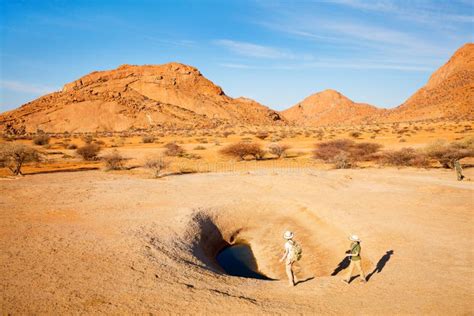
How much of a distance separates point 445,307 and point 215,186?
12.7 metres

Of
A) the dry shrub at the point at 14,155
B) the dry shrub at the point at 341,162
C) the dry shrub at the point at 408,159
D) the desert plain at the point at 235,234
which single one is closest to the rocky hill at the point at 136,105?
the desert plain at the point at 235,234

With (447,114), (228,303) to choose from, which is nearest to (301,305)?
(228,303)

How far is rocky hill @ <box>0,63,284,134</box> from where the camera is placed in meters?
79.0

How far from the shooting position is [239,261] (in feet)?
40.4

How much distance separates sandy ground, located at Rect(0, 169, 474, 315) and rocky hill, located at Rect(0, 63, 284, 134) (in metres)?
66.3

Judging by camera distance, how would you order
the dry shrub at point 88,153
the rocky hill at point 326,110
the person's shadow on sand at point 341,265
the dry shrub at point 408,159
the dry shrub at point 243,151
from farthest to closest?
the rocky hill at point 326,110 < the dry shrub at point 88,153 < the dry shrub at point 243,151 < the dry shrub at point 408,159 < the person's shadow on sand at point 341,265

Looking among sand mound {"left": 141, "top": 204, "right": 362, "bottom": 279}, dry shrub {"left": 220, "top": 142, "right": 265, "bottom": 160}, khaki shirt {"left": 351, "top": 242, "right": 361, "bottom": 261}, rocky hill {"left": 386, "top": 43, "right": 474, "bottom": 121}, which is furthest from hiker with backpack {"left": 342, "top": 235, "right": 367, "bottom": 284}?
rocky hill {"left": 386, "top": 43, "right": 474, "bottom": 121}

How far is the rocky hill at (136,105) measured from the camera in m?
79.0

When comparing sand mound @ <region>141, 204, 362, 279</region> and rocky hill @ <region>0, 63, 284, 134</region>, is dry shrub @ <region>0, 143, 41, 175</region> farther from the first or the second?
rocky hill @ <region>0, 63, 284, 134</region>

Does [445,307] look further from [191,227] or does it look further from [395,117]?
[395,117]

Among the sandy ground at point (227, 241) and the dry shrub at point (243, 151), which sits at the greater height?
the dry shrub at point (243, 151)

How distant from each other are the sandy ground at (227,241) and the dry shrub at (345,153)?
7681mm

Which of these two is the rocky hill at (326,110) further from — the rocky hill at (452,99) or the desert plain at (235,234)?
the desert plain at (235,234)

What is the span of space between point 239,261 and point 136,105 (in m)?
82.7
